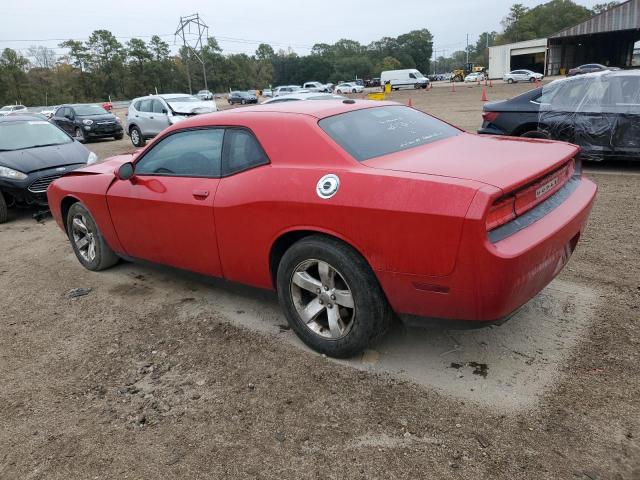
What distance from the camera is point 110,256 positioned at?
509 centimetres

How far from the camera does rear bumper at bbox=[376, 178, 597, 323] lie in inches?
96.8

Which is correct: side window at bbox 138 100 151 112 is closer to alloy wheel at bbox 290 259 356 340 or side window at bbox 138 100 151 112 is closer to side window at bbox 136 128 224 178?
side window at bbox 136 128 224 178

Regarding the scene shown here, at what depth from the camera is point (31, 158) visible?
310 inches

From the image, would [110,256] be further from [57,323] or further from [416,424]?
[416,424]

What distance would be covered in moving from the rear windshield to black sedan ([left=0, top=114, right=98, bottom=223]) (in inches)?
232

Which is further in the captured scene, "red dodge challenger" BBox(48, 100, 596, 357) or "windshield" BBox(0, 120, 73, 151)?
"windshield" BBox(0, 120, 73, 151)

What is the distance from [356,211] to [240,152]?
3.77 feet

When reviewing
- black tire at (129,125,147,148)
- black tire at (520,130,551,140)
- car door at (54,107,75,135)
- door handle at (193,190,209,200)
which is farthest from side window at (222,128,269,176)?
car door at (54,107,75,135)

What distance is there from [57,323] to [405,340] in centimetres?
282

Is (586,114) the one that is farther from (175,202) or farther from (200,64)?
(200,64)

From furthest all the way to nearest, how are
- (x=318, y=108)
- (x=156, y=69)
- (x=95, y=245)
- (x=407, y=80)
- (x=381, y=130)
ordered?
1. (x=156, y=69)
2. (x=407, y=80)
3. (x=95, y=245)
4. (x=318, y=108)
5. (x=381, y=130)

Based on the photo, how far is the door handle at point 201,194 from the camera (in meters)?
3.65

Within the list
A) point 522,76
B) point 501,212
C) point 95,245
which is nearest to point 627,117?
point 501,212

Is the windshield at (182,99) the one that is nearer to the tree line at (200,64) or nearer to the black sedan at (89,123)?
the black sedan at (89,123)
